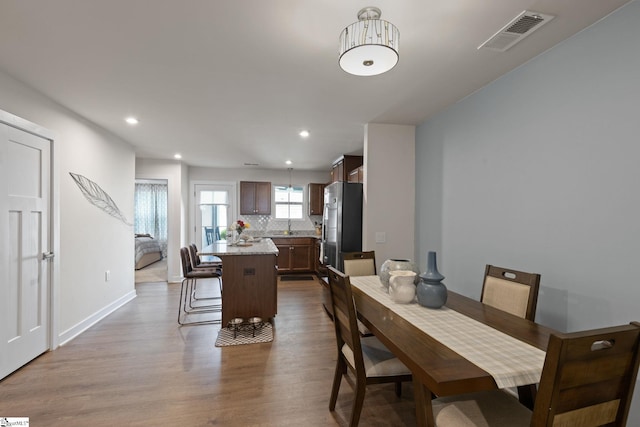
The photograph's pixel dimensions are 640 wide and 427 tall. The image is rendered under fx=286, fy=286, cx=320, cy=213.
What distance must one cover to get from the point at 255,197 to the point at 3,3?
5104 mm

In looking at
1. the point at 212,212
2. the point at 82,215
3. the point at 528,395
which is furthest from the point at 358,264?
the point at 212,212

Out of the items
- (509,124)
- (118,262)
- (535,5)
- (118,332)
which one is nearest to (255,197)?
(118,262)

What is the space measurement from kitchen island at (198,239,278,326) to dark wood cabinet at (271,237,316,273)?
2768mm

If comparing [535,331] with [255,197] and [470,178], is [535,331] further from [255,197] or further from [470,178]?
[255,197]

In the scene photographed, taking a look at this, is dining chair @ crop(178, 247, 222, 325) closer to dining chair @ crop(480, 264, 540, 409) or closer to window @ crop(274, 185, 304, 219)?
window @ crop(274, 185, 304, 219)

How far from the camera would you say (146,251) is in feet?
24.1

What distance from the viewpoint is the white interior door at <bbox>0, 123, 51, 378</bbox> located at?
7.39ft

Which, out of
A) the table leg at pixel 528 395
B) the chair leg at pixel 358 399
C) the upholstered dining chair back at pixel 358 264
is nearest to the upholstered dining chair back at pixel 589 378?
the table leg at pixel 528 395

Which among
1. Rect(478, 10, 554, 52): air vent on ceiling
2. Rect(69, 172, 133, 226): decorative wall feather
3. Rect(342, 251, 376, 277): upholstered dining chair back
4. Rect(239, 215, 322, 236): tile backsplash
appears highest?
Rect(478, 10, 554, 52): air vent on ceiling

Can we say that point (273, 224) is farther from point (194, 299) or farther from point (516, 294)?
point (516, 294)

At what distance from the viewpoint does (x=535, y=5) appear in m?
1.52

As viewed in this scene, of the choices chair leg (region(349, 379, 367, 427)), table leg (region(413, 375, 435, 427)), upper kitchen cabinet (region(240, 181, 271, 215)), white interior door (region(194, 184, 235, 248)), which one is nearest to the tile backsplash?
upper kitchen cabinet (region(240, 181, 271, 215))

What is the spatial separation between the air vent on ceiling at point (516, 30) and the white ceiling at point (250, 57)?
0.05 m

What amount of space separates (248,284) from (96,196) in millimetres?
2236
